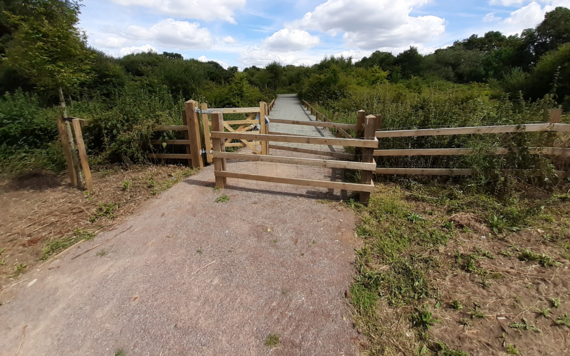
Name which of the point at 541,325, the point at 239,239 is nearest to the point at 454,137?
the point at 541,325

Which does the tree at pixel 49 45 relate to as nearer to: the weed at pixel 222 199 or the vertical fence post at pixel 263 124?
the weed at pixel 222 199

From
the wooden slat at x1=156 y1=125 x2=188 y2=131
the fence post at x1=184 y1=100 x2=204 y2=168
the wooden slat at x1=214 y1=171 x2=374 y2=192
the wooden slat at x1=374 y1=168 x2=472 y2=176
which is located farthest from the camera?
the wooden slat at x1=156 y1=125 x2=188 y2=131

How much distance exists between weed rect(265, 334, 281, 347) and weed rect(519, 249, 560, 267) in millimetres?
2929

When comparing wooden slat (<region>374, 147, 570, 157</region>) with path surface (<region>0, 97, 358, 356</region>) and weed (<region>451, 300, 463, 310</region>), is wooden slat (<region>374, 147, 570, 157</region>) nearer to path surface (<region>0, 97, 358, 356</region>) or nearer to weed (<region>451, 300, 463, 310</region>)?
path surface (<region>0, 97, 358, 356</region>)

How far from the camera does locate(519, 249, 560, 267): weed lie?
307cm

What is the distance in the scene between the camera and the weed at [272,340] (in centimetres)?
240

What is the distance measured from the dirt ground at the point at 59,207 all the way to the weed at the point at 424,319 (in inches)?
173

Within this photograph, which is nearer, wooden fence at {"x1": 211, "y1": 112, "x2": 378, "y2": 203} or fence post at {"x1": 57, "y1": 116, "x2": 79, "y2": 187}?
wooden fence at {"x1": 211, "y1": 112, "x2": 378, "y2": 203}

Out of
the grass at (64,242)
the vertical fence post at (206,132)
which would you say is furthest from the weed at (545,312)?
the vertical fence post at (206,132)

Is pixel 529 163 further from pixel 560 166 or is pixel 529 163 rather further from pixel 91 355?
pixel 91 355

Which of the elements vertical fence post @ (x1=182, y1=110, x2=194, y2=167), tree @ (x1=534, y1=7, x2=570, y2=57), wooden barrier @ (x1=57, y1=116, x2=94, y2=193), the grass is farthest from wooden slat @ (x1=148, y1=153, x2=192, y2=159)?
tree @ (x1=534, y1=7, x2=570, y2=57)

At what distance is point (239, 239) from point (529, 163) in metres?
5.04

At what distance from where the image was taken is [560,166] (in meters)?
4.99

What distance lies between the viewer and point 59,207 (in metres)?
5.08
